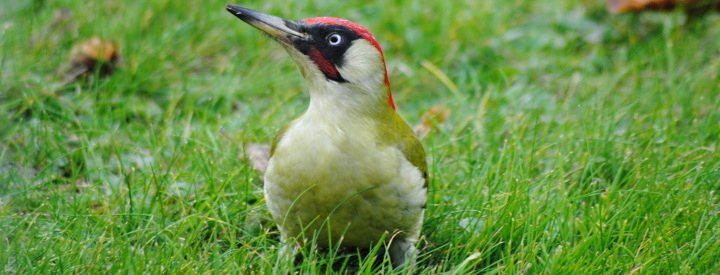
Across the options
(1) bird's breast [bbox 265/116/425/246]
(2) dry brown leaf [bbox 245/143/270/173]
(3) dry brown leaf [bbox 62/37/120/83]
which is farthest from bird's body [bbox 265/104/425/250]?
(3) dry brown leaf [bbox 62/37/120/83]

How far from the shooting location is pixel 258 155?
11.6 feet

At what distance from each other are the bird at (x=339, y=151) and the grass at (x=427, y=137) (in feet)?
0.46

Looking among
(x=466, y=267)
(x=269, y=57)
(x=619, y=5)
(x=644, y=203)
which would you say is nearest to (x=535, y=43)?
(x=619, y=5)

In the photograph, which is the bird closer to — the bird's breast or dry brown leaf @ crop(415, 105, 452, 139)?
the bird's breast

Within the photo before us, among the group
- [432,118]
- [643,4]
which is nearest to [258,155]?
[432,118]

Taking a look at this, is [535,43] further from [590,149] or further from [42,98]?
[42,98]

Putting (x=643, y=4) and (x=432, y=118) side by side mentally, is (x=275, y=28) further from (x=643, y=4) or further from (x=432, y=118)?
(x=643, y=4)

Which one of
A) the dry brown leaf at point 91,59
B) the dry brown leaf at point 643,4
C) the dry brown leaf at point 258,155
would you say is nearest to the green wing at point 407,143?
the dry brown leaf at point 258,155

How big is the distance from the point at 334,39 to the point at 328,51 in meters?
0.04

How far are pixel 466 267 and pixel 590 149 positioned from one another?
0.92 meters

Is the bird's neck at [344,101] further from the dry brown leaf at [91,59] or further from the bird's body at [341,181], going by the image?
the dry brown leaf at [91,59]

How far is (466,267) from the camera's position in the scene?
9.41 feet

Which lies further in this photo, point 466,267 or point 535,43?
point 535,43

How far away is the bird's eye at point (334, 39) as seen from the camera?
273 cm
